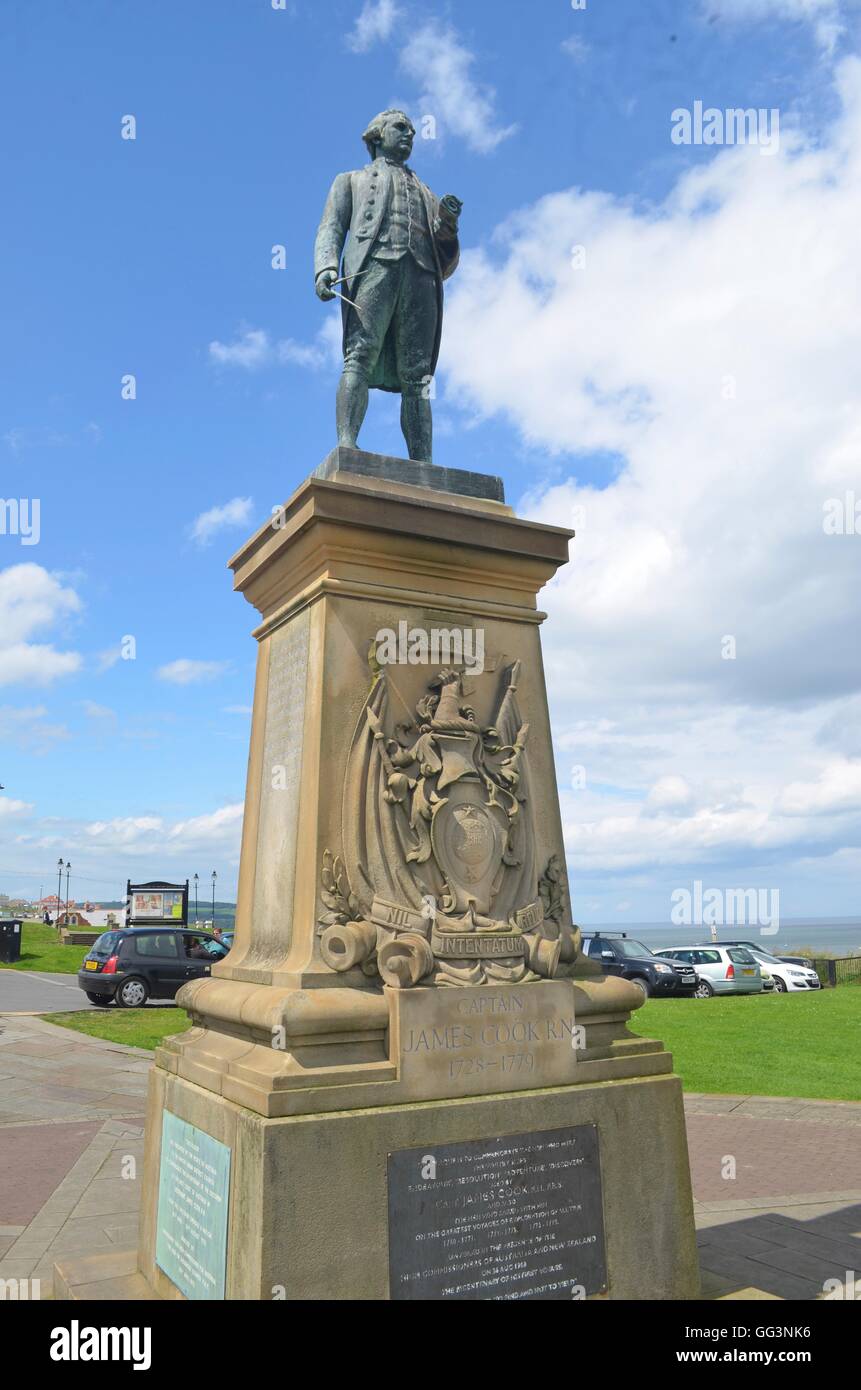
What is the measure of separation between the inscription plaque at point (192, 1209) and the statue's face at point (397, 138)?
502 centimetres

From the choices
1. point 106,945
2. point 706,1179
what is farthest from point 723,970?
point 706,1179

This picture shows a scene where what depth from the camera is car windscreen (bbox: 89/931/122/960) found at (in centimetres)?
1812

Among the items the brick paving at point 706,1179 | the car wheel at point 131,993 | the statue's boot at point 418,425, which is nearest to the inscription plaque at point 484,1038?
the brick paving at point 706,1179

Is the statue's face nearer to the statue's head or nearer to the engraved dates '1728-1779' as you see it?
the statue's head

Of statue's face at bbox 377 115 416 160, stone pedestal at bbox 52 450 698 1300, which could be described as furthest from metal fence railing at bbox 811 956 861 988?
statue's face at bbox 377 115 416 160

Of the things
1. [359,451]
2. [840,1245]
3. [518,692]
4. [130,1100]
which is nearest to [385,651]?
[518,692]

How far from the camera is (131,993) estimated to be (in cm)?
1811

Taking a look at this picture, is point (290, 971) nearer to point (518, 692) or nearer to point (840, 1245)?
point (518, 692)

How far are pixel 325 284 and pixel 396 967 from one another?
3449 mm

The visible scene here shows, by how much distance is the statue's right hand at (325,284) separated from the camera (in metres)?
5.27

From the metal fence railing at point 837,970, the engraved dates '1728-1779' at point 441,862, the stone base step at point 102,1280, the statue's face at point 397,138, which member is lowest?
the metal fence railing at point 837,970

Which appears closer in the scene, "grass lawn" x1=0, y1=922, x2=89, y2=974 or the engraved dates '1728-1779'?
the engraved dates '1728-1779'

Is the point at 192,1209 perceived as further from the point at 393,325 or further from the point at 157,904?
the point at 157,904

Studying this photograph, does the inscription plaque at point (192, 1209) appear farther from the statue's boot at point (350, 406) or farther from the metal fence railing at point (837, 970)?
the metal fence railing at point (837, 970)
